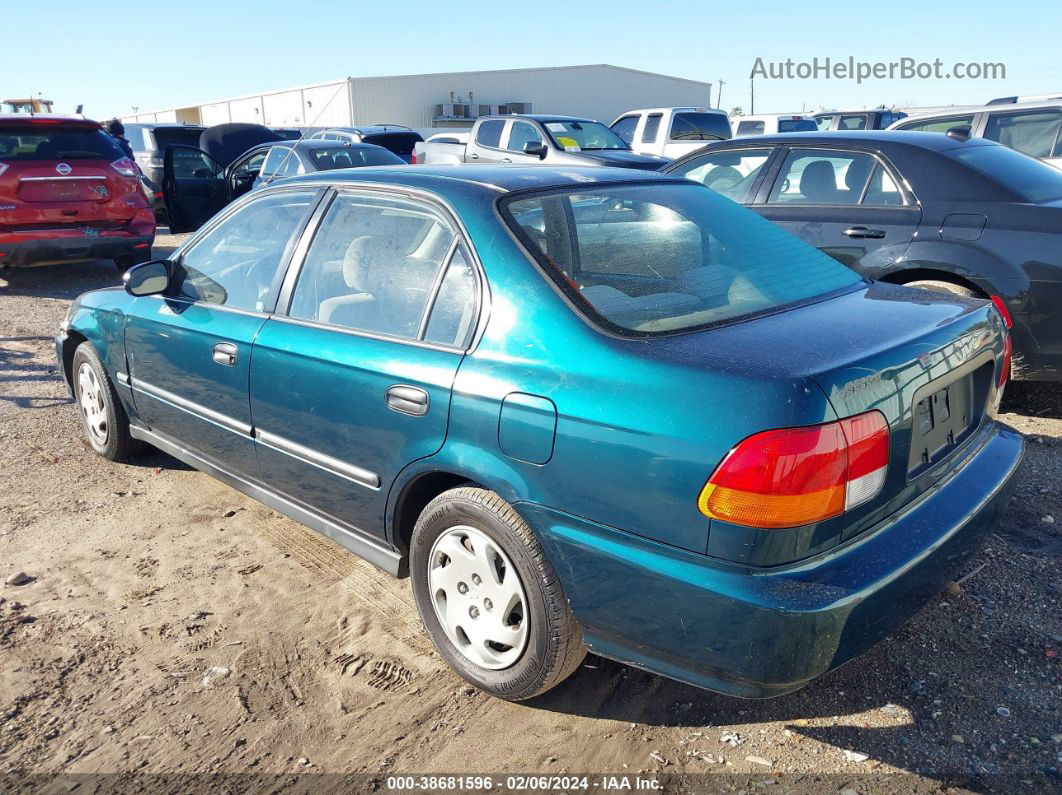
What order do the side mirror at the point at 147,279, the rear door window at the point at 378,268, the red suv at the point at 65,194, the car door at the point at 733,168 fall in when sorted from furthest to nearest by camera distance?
the red suv at the point at 65,194 < the car door at the point at 733,168 < the side mirror at the point at 147,279 < the rear door window at the point at 378,268

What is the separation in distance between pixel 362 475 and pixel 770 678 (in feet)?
4.95

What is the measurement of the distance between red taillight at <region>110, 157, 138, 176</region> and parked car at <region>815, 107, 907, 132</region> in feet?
38.4

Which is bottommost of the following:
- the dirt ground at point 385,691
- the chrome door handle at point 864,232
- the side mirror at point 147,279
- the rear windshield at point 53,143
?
the dirt ground at point 385,691

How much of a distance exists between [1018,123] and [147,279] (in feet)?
32.3

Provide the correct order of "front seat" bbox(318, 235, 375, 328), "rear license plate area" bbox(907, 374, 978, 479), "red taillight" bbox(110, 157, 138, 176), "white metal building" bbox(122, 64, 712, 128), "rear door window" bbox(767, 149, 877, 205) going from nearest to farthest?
1. "rear license plate area" bbox(907, 374, 978, 479)
2. "front seat" bbox(318, 235, 375, 328)
3. "rear door window" bbox(767, 149, 877, 205)
4. "red taillight" bbox(110, 157, 138, 176)
5. "white metal building" bbox(122, 64, 712, 128)

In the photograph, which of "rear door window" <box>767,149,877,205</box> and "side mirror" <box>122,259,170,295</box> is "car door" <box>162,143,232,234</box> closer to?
"side mirror" <box>122,259,170,295</box>

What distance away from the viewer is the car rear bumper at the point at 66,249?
8.77 meters

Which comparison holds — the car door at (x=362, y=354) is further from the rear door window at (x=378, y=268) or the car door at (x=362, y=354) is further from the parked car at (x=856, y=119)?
A: the parked car at (x=856, y=119)

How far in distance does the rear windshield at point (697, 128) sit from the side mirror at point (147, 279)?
13.1m

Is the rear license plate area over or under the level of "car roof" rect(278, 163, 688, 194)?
under

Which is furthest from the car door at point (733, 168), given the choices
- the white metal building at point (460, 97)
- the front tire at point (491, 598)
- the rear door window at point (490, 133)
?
the white metal building at point (460, 97)

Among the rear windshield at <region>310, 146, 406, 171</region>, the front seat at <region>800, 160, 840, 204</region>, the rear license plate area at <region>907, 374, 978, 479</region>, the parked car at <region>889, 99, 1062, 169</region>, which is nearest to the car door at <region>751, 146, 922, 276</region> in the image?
the front seat at <region>800, 160, 840, 204</region>

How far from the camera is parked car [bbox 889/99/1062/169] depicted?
31.5 ft

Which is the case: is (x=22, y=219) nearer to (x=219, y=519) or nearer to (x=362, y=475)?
(x=219, y=519)
